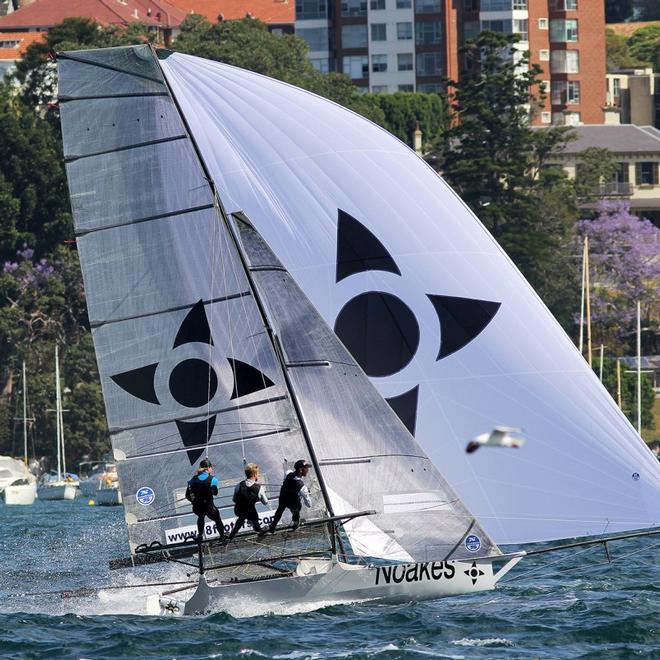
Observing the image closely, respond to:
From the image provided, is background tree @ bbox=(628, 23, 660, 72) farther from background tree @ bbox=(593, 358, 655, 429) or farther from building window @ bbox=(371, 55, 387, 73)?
background tree @ bbox=(593, 358, 655, 429)

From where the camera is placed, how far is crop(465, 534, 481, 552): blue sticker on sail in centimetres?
1647

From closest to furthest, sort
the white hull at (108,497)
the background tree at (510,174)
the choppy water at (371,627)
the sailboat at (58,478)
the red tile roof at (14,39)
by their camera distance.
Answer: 1. the choppy water at (371,627)
2. the white hull at (108,497)
3. the sailboat at (58,478)
4. the background tree at (510,174)
5. the red tile roof at (14,39)

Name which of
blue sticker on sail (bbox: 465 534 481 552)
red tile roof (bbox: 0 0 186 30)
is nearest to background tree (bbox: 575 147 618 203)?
red tile roof (bbox: 0 0 186 30)

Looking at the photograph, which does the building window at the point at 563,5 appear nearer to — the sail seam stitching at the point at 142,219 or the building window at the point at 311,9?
the building window at the point at 311,9

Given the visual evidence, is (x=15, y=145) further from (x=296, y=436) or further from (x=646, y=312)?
(x=296, y=436)

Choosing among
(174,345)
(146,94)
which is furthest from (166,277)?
(146,94)

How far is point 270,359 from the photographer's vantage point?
683 inches

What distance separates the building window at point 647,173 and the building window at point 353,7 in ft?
72.5

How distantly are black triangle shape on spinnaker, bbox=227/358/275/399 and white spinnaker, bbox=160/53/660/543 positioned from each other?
34.4 inches

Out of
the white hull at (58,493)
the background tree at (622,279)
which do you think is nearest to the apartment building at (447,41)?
the background tree at (622,279)

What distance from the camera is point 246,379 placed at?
17469 mm

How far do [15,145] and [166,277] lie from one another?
50.4 metres

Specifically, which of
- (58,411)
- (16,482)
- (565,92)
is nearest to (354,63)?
(565,92)

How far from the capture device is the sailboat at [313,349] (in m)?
16.5
